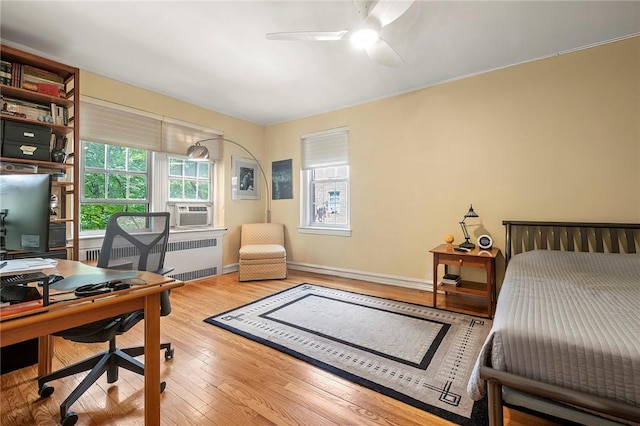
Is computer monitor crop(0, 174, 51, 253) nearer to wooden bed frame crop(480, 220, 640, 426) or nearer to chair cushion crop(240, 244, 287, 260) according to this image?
wooden bed frame crop(480, 220, 640, 426)

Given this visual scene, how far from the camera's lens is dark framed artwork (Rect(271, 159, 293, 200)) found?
4527 mm

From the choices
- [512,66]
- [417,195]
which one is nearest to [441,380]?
[417,195]

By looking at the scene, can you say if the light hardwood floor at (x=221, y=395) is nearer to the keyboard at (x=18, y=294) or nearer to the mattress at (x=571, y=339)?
the mattress at (x=571, y=339)

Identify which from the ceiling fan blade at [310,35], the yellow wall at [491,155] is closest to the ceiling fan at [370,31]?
the ceiling fan blade at [310,35]

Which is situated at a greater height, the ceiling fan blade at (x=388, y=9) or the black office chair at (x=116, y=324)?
the ceiling fan blade at (x=388, y=9)

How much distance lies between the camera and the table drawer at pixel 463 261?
2.55 metres

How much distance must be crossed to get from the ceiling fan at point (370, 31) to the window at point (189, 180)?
2.56 meters

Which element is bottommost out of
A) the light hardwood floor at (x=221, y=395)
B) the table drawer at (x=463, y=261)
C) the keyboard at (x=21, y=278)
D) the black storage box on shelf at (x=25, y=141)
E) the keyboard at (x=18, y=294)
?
the light hardwood floor at (x=221, y=395)

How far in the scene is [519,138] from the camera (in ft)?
9.16

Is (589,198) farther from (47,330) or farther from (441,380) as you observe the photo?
(47,330)

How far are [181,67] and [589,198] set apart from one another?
411 cm

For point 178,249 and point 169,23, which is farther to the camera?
point 178,249

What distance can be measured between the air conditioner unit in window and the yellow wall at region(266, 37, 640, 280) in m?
1.72

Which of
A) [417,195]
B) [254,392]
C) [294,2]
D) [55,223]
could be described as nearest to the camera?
[254,392]
